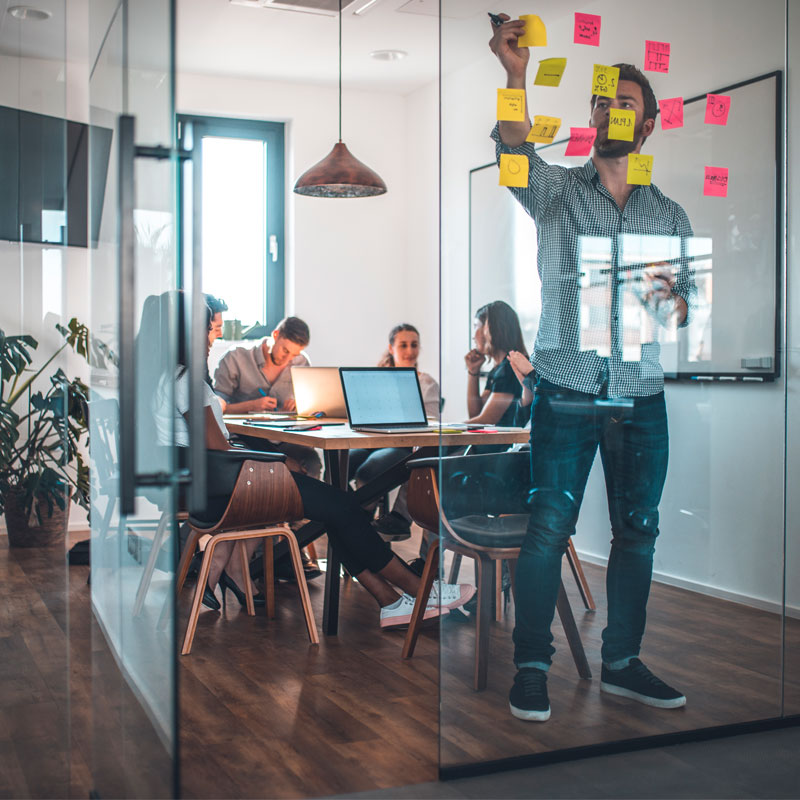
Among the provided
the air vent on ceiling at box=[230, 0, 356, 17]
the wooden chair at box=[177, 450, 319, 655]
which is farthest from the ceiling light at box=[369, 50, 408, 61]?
the wooden chair at box=[177, 450, 319, 655]

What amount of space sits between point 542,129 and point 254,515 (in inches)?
66.7

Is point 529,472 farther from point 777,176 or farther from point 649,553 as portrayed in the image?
point 777,176

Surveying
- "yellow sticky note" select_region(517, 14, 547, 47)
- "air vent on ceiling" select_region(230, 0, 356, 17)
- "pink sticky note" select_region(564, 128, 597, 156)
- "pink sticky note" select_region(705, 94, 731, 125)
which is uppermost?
"air vent on ceiling" select_region(230, 0, 356, 17)

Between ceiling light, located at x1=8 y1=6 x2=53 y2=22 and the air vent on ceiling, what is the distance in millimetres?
2427

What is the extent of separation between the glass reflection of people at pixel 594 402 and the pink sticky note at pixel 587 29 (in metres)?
0.13

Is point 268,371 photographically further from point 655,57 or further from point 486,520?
point 655,57

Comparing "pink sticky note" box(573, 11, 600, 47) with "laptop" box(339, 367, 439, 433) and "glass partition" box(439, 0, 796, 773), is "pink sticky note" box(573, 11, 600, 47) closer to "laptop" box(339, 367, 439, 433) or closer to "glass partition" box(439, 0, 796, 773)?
"glass partition" box(439, 0, 796, 773)

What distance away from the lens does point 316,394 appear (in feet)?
15.1

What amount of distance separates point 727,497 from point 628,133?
1027mm

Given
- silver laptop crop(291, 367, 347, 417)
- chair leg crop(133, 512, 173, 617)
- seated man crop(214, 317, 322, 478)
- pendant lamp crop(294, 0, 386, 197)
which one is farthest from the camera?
seated man crop(214, 317, 322, 478)

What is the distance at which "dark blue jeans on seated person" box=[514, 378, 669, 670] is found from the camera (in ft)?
8.16

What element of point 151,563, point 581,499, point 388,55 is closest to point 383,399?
point 581,499

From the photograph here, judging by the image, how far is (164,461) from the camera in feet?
5.74

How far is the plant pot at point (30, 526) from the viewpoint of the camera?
2.39m
